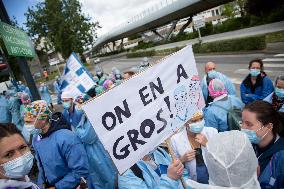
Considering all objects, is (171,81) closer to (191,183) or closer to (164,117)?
(164,117)

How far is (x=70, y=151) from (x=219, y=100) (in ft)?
7.75

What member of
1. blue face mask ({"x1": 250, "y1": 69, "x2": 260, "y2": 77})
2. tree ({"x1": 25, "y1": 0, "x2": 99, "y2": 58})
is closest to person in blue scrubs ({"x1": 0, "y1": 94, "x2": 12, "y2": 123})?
blue face mask ({"x1": 250, "y1": 69, "x2": 260, "y2": 77})

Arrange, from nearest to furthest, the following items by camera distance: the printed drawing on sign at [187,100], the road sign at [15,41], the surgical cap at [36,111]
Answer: the printed drawing on sign at [187,100] < the surgical cap at [36,111] < the road sign at [15,41]

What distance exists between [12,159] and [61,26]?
60.8m

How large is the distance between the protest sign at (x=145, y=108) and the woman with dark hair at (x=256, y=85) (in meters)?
2.78

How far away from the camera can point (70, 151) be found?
11.4 feet

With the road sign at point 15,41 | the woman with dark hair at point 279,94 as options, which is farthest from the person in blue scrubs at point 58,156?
the woman with dark hair at point 279,94

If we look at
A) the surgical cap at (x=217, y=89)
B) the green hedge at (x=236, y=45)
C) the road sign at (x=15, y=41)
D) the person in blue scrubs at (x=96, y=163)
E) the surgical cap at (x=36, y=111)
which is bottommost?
the green hedge at (x=236, y=45)

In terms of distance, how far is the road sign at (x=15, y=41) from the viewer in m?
4.67

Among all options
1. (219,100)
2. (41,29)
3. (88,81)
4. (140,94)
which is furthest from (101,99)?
(41,29)

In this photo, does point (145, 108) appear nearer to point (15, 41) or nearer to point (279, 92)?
point (279, 92)

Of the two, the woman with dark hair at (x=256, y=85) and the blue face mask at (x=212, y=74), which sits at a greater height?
the blue face mask at (x=212, y=74)

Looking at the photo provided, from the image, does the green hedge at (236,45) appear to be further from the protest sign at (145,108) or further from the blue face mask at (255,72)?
the protest sign at (145,108)

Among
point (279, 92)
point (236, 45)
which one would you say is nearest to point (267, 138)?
point (279, 92)
